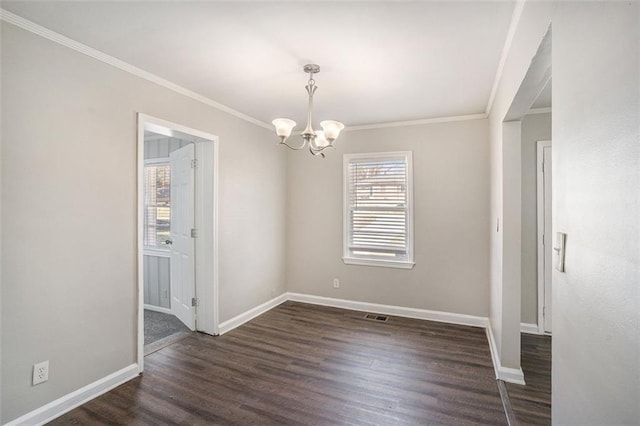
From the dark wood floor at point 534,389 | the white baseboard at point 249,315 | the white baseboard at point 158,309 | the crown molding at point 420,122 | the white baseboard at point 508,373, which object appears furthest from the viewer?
the white baseboard at point 158,309

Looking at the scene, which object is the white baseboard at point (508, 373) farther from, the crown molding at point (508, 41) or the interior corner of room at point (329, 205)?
the crown molding at point (508, 41)

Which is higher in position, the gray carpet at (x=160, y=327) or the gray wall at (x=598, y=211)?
the gray wall at (x=598, y=211)

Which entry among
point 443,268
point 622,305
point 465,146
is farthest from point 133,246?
point 465,146

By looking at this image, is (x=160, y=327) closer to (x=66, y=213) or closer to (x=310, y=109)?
(x=66, y=213)

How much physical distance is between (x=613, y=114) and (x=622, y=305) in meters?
0.44

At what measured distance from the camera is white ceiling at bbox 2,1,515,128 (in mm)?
1815

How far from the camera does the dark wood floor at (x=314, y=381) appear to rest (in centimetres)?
214

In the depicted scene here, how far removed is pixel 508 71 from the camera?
2.19m

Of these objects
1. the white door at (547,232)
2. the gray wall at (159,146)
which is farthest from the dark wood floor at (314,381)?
the gray wall at (159,146)

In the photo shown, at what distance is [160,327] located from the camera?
3.75m

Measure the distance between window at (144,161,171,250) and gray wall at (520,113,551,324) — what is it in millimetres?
4516

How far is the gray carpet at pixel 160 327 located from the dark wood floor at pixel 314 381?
0.29 meters

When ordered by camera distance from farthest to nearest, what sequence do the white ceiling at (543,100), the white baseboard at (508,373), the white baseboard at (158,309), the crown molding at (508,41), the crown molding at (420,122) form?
the white baseboard at (158,309), the crown molding at (420,122), the white ceiling at (543,100), the white baseboard at (508,373), the crown molding at (508,41)

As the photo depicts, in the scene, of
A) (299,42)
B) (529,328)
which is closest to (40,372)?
(299,42)
